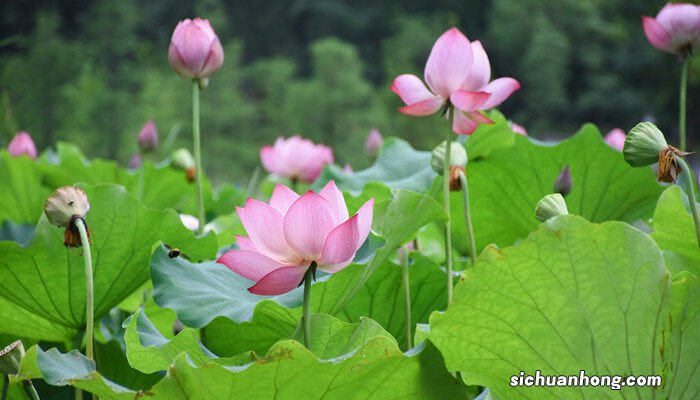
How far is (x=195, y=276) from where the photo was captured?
533 mm

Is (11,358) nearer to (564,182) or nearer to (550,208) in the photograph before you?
(550,208)

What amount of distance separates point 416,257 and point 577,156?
10.8 inches

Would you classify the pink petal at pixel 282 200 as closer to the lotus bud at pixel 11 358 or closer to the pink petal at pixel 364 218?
the pink petal at pixel 364 218

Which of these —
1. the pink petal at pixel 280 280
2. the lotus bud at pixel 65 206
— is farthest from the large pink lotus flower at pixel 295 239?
the lotus bud at pixel 65 206

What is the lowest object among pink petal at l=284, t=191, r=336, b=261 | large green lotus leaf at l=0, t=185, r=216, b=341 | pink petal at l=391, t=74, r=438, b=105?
large green lotus leaf at l=0, t=185, r=216, b=341

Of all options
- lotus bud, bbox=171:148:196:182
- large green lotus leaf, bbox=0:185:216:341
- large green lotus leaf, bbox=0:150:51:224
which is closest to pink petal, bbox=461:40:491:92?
large green lotus leaf, bbox=0:185:216:341

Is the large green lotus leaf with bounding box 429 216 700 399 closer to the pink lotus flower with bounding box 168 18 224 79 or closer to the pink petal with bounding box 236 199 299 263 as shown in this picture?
the pink petal with bounding box 236 199 299 263

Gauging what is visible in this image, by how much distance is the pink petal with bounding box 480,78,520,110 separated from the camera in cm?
54

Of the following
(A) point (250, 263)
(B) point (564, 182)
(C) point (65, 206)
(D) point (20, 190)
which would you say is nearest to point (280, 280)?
(A) point (250, 263)

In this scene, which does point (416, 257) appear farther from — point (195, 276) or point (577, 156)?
point (577, 156)

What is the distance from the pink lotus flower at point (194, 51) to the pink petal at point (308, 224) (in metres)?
0.32

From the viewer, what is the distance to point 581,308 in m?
0.39

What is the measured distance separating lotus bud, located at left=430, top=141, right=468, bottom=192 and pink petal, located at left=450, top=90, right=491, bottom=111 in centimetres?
7

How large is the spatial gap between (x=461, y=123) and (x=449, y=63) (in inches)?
1.8
